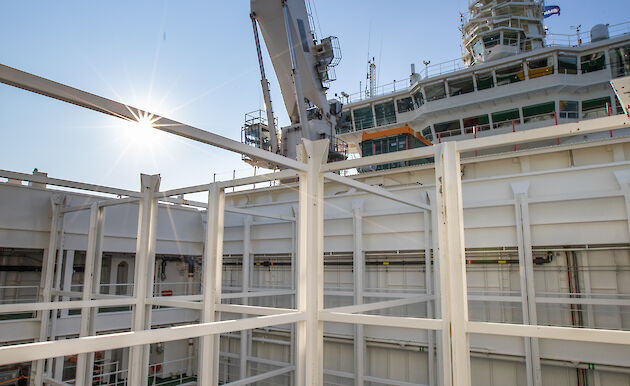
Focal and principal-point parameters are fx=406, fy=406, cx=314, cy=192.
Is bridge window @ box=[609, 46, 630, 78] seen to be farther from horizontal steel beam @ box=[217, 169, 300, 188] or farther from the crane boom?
horizontal steel beam @ box=[217, 169, 300, 188]

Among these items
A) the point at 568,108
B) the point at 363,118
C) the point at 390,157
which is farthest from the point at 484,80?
the point at 390,157

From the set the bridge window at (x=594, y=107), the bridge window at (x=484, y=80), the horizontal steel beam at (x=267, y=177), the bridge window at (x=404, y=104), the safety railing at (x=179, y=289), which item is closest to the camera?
the horizontal steel beam at (x=267, y=177)

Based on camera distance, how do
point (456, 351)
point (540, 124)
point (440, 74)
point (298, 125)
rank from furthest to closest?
point (440, 74) → point (540, 124) → point (298, 125) → point (456, 351)

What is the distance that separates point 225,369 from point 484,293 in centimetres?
788

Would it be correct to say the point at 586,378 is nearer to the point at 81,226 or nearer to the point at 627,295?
the point at 627,295

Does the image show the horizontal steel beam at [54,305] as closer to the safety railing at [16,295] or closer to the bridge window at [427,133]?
the safety railing at [16,295]

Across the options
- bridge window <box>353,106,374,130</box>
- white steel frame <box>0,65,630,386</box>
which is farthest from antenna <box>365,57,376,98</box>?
white steel frame <box>0,65,630,386</box>

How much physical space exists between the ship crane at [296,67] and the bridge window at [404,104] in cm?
423

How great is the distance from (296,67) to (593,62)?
1057 centimetres

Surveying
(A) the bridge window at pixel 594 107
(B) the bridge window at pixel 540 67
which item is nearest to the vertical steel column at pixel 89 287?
(B) the bridge window at pixel 540 67

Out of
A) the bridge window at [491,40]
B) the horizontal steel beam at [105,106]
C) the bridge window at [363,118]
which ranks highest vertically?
the bridge window at [491,40]

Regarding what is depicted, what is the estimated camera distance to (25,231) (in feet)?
30.6

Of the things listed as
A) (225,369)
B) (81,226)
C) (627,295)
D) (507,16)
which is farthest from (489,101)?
(81,226)

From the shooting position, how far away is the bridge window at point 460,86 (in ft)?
51.0
